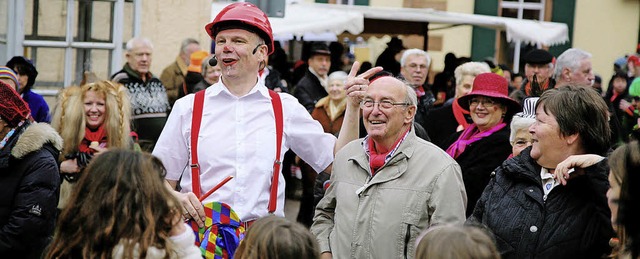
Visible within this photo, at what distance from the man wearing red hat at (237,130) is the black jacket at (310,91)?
20.2 ft

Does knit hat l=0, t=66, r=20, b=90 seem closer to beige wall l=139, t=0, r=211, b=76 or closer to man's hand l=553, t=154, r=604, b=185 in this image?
beige wall l=139, t=0, r=211, b=76

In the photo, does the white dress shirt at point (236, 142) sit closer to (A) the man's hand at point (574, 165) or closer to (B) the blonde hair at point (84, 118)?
(A) the man's hand at point (574, 165)

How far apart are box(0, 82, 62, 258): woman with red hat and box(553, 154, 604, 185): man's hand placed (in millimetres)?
3033

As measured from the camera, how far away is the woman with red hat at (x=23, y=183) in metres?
6.11

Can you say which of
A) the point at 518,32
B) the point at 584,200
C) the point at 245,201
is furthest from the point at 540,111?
the point at 518,32

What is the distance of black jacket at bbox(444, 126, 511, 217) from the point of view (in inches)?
272

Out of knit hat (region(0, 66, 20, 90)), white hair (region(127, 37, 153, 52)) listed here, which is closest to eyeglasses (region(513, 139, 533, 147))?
knit hat (region(0, 66, 20, 90))

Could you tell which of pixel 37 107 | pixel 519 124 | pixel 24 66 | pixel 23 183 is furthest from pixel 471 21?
pixel 23 183

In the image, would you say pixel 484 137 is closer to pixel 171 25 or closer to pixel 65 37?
pixel 65 37

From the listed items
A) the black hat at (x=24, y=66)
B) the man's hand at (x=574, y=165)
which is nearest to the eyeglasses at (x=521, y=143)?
the man's hand at (x=574, y=165)

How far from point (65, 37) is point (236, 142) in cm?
588

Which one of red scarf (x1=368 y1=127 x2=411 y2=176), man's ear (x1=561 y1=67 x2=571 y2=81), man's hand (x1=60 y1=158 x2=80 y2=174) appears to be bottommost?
man's hand (x1=60 y1=158 x2=80 y2=174)

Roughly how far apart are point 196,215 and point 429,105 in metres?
5.62

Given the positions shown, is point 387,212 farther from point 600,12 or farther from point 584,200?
point 600,12
